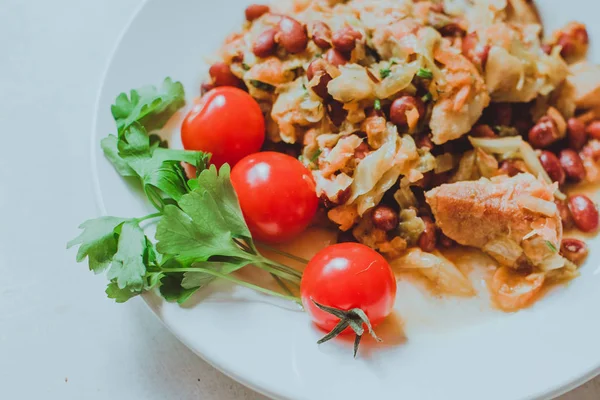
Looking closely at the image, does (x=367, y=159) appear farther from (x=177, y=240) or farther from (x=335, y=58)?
(x=177, y=240)

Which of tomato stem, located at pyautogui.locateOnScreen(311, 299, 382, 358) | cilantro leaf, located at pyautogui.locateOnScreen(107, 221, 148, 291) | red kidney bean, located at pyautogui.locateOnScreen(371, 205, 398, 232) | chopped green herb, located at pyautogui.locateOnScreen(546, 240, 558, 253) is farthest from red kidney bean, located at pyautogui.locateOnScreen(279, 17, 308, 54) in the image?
chopped green herb, located at pyautogui.locateOnScreen(546, 240, 558, 253)

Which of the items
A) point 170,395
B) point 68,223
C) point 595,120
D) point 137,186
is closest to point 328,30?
point 137,186

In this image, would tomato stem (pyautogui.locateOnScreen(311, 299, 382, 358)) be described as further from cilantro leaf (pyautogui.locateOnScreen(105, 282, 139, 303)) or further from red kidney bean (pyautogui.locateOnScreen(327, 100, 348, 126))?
red kidney bean (pyautogui.locateOnScreen(327, 100, 348, 126))

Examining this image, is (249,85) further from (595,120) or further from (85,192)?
(595,120)

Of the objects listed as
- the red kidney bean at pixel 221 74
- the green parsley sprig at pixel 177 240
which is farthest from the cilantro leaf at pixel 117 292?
the red kidney bean at pixel 221 74

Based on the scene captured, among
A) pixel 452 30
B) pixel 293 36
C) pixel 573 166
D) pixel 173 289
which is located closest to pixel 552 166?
pixel 573 166

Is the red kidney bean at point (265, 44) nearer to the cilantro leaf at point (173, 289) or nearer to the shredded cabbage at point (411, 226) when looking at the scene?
the shredded cabbage at point (411, 226)
